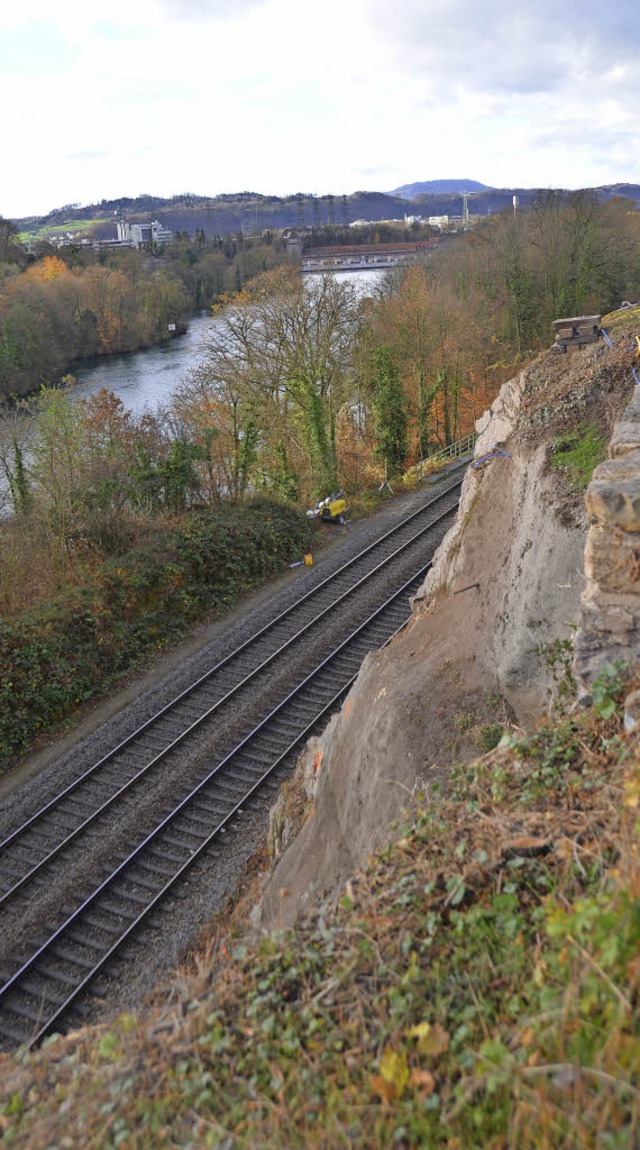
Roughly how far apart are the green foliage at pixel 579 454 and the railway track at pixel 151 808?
585 cm

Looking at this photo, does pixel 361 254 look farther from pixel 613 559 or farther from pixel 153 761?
pixel 613 559

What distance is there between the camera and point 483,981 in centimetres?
372

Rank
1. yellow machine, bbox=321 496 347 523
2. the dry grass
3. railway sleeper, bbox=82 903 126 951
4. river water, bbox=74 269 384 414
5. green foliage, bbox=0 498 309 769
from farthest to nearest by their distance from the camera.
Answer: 1. river water, bbox=74 269 384 414
2. yellow machine, bbox=321 496 347 523
3. green foliage, bbox=0 498 309 769
4. railway sleeper, bbox=82 903 126 951
5. the dry grass

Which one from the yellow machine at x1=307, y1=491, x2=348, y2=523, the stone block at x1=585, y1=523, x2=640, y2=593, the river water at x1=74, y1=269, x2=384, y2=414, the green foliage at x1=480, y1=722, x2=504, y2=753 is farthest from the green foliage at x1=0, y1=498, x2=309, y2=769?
the river water at x1=74, y1=269, x2=384, y2=414

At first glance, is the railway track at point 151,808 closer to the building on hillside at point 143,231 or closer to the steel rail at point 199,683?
the steel rail at point 199,683

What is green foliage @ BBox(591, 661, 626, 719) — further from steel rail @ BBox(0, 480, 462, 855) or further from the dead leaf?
steel rail @ BBox(0, 480, 462, 855)

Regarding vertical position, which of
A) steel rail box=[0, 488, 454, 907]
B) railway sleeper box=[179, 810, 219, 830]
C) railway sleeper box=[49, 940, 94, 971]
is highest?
steel rail box=[0, 488, 454, 907]

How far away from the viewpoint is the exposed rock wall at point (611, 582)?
5.91 metres

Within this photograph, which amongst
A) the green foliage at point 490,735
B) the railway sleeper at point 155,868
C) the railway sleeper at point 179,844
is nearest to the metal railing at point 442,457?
the railway sleeper at point 179,844

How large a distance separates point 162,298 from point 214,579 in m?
52.7

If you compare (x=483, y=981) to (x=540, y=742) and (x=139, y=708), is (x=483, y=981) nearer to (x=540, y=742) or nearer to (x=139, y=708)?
(x=540, y=742)

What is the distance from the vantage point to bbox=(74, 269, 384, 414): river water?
4350 centimetres

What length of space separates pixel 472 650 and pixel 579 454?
3.04 meters

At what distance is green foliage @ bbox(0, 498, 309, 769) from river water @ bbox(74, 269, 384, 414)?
21.3 meters
